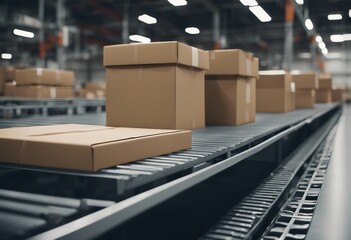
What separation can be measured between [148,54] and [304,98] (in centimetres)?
507

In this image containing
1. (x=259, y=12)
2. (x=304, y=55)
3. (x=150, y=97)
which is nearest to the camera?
(x=150, y=97)

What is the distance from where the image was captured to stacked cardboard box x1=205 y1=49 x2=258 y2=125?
9.39 ft

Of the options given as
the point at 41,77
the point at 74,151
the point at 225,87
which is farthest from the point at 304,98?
the point at 74,151

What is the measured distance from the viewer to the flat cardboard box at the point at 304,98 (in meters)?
6.54

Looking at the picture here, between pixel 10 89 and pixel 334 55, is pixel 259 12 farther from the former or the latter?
pixel 334 55

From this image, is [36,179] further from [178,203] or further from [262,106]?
[262,106]

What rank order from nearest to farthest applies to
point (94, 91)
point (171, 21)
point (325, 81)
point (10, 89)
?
point (10, 89) → point (325, 81) → point (94, 91) → point (171, 21)

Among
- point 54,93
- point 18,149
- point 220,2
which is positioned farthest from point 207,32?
point 18,149

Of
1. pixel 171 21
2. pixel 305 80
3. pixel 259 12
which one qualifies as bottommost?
pixel 305 80

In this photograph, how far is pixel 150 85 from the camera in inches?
84.0

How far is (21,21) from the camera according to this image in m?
10.7

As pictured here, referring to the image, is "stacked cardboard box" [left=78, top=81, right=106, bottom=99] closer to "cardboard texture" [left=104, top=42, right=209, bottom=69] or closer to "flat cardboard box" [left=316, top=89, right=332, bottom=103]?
"flat cardboard box" [left=316, top=89, right=332, bottom=103]

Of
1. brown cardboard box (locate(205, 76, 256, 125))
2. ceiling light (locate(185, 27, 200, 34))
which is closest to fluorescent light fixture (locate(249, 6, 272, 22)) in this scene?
ceiling light (locate(185, 27, 200, 34))

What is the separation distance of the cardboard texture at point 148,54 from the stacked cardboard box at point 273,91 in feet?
7.97
